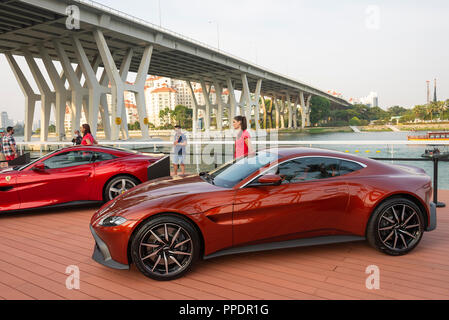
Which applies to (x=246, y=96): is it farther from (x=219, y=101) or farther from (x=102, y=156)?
(x=102, y=156)

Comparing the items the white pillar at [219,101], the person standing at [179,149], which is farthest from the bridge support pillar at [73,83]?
the white pillar at [219,101]

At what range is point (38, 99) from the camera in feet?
141

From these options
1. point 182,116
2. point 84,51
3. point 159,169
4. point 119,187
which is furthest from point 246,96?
point 182,116

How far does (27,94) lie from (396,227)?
1862 inches

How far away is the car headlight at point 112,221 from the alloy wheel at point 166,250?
10.9 inches

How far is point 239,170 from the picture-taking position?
13.5ft

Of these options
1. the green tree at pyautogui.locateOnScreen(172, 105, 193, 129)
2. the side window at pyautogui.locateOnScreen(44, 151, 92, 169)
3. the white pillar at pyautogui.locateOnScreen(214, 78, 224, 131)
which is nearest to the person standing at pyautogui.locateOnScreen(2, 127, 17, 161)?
the side window at pyautogui.locateOnScreen(44, 151, 92, 169)

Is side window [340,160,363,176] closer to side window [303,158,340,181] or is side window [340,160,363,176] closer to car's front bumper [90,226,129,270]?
side window [303,158,340,181]

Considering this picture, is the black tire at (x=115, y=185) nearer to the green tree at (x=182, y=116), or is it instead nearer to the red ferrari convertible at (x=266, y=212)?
the red ferrari convertible at (x=266, y=212)

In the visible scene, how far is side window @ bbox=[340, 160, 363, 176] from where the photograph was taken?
3.99 meters

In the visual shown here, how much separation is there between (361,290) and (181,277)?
175cm

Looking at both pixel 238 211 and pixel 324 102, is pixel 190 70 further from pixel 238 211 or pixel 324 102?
pixel 324 102
